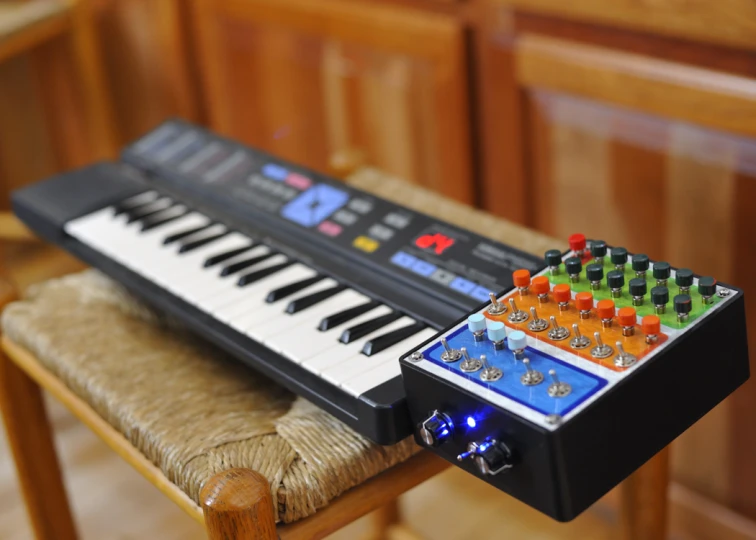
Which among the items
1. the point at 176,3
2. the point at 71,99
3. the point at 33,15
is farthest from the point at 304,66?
the point at 71,99

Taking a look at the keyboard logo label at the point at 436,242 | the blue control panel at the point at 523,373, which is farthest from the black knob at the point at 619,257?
the keyboard logo label at the point at 436,242

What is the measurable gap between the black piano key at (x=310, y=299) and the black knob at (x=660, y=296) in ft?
1.19

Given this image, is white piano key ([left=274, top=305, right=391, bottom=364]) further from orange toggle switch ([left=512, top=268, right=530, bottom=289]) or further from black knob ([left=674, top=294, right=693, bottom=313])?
black knob ([left=674, top=294, right=693, bottom=313])

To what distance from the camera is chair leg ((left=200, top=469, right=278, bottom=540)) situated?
796 millimetres

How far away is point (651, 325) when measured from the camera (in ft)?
2.50

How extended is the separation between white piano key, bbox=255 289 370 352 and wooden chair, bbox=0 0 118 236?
1.07 m

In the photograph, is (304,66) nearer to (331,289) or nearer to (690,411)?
(331,289)

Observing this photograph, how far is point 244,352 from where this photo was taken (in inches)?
38.8

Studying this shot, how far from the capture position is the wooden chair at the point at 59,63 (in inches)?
76.4

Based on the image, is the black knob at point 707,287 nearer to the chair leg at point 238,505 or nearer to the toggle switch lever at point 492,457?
the toggle switch lever at point 492,457

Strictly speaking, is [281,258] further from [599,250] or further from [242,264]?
[599,250]

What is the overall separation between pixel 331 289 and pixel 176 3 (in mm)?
1087

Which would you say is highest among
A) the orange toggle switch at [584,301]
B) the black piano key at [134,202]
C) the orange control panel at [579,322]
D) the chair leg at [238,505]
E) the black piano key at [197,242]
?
the orange toggle switch at [584,301]

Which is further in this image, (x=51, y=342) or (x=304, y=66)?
(x=304, y=66)
